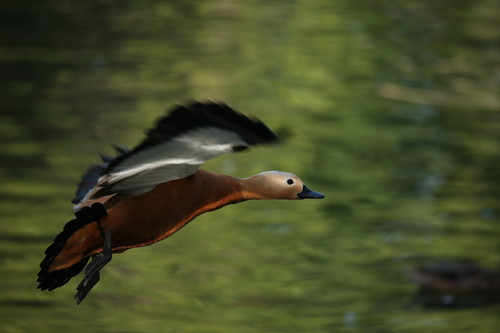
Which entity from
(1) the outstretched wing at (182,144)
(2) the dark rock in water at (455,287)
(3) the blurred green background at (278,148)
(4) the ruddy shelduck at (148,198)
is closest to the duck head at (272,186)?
(4) the ruddy shelduck at (148,198)

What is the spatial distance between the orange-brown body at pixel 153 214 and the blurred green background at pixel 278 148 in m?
0.28

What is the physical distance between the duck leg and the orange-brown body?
17mm

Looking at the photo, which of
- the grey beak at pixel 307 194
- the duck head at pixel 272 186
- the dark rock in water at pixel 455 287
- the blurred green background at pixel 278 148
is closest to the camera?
the duck head at pixel 272 186

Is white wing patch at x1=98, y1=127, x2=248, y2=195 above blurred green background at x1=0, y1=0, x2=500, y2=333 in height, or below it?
below

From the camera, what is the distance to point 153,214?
2369mm

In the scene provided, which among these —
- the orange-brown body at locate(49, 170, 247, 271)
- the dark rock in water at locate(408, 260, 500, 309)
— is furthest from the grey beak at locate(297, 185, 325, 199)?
the dark rock in water at locate(408, 260, 500, 309)

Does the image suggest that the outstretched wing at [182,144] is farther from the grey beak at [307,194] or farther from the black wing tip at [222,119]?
the grey beak at [307,194]

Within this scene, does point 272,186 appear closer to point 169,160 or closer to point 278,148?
point 169,160

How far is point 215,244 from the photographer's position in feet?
21.4

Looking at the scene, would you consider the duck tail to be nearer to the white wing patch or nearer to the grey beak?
the white wing patch

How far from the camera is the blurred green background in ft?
19.1

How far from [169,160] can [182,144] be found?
69mm

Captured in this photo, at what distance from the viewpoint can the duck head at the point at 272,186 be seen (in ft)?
8.02

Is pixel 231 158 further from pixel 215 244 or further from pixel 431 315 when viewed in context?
pixel 431 315
